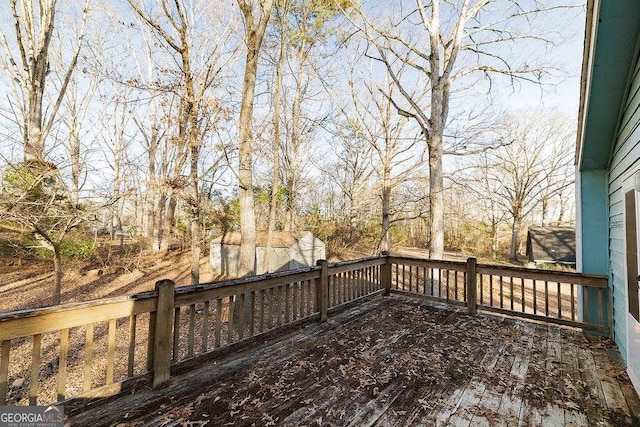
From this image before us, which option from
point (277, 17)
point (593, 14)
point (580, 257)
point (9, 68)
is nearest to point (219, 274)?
point (9, 68)

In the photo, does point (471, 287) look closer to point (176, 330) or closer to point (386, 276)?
point (386, 276)

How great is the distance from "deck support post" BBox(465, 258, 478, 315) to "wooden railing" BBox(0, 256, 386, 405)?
5.17 feet

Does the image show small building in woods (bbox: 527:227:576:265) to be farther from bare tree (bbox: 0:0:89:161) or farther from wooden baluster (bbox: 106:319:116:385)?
bare tree (bbox: 0:0:89:161)

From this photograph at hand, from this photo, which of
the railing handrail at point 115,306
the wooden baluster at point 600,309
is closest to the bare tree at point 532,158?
the wooden baluster at point 600,309

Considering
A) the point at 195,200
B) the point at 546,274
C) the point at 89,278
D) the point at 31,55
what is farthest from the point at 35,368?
the point at 89,278

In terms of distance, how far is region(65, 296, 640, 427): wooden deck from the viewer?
2129 millimetres

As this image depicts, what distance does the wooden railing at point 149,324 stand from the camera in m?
1.95

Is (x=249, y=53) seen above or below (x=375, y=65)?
below

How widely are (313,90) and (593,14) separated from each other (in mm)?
10990

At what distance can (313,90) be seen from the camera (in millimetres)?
12555

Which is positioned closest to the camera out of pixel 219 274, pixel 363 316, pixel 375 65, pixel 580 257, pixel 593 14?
pixel 593 14

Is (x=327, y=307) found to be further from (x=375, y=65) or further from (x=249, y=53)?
(x=375, y=65)

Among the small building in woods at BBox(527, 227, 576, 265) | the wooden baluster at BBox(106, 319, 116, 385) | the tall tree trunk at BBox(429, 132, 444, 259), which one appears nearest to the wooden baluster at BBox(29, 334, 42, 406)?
the wooden baluster at BBox(106, 319, 116, 385)

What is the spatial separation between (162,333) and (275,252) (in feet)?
27.5
